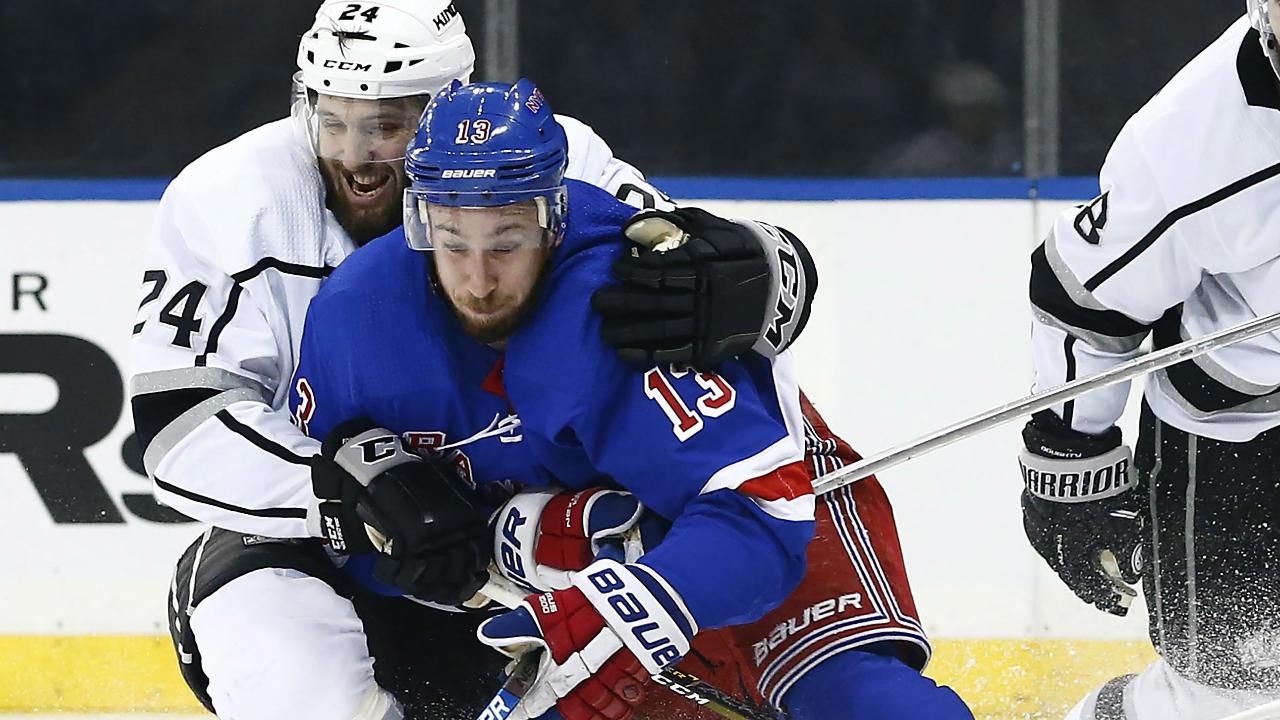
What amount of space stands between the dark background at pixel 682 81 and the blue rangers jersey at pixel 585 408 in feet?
4.59

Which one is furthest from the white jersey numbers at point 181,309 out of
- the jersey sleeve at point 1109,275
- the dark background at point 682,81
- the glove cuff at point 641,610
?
the dark background at point 682,81

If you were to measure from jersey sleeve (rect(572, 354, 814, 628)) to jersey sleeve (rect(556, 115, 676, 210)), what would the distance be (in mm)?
508

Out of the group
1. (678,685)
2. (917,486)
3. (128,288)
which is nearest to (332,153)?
(678,685)

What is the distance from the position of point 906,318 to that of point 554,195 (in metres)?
1.52

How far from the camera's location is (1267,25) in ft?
7.38

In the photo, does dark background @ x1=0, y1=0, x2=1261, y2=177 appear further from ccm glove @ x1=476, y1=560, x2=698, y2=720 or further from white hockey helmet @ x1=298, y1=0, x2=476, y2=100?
ccm glove @ x1=476, y1=560, x2=698, y2=720

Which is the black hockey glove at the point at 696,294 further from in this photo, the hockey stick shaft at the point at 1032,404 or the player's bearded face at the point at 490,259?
the hockey stick shaft at the point at 1032,404

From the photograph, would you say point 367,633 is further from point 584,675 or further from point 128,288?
point 128,288

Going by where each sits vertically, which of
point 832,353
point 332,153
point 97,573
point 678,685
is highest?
point 332,153

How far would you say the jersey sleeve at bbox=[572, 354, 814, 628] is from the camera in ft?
6.86

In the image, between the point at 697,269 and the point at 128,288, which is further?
the point at 128,288

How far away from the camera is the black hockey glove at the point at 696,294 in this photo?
2.16 metres

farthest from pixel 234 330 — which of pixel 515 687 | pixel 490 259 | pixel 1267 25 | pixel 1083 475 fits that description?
pixel 1267 25

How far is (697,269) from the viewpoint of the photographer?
220 cm
